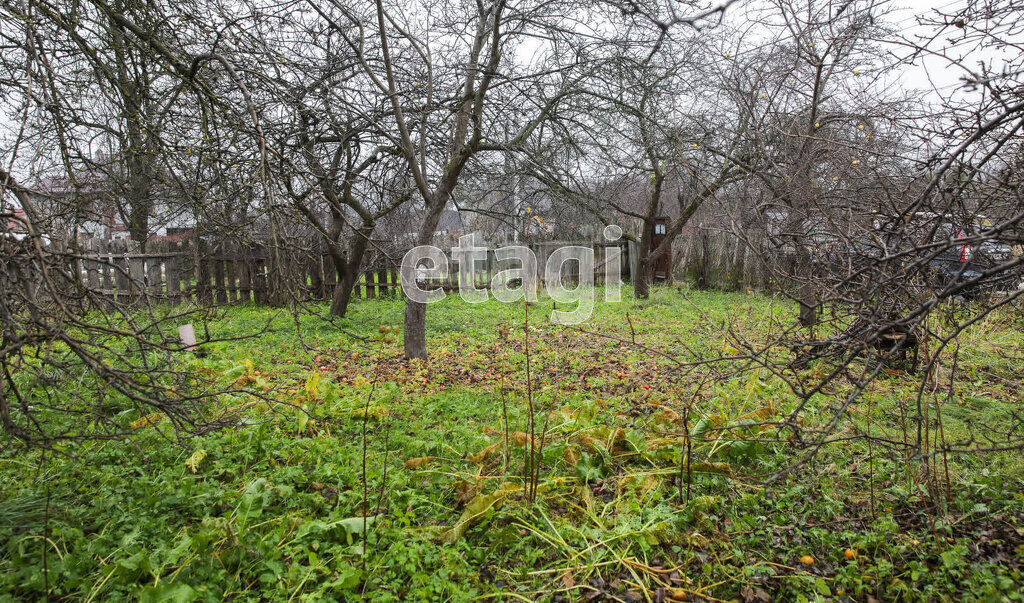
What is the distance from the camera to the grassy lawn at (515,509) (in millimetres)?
2117

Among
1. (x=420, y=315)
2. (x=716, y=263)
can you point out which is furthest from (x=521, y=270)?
(x=420, y=315)

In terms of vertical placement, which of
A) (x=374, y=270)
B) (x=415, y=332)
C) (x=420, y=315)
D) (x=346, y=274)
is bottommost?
(x=415, y=332)

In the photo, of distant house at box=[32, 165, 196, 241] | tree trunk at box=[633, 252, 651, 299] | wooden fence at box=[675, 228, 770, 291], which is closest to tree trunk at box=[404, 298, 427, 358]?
distant house at box=[32, 165, 196, 241]

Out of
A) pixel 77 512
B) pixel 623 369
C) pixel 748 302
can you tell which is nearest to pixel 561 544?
pixel 77 512

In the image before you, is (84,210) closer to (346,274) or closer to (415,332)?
(415,332)

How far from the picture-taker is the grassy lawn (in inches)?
83.4

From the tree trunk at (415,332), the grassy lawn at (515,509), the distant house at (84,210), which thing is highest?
the distant house at (84,210)

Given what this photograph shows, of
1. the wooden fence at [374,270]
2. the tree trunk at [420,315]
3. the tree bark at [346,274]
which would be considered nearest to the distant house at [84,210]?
the tree trunk at [420,315]

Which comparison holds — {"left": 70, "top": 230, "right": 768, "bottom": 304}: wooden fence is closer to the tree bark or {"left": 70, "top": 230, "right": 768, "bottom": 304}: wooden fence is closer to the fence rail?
the fence rail

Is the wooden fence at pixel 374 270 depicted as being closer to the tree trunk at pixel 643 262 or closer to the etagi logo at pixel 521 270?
the etagi logo at pixel 521 270

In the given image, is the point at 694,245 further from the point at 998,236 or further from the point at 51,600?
the point at 51,600

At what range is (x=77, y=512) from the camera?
8.17ft

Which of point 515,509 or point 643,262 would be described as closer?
point 515,509

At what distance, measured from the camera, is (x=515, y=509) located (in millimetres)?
2646
